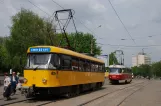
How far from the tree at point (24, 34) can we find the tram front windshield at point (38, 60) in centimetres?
3244

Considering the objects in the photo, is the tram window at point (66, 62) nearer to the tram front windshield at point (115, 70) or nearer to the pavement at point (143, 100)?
the pavement at point (143, 100)

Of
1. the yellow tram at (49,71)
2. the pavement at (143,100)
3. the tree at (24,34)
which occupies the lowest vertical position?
the pavement at (143,100)

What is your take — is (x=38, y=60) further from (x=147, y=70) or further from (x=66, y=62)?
(x=147, y=70)

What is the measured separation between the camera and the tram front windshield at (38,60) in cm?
1859

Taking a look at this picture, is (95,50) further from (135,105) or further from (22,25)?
(135,105)

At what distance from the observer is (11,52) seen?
5781 cm

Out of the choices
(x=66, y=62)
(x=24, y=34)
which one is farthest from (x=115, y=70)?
(x=66, y=62)

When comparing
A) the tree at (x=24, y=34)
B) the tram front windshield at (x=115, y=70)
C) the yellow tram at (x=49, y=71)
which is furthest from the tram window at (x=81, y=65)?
the tree at (x=24, y=34)

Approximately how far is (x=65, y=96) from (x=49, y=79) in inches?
131

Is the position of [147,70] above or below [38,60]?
above

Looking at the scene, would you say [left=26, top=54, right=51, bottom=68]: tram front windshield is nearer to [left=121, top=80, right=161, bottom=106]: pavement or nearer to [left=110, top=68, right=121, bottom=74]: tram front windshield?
[left=121, top=80, right=161, bottom=106]: pavement

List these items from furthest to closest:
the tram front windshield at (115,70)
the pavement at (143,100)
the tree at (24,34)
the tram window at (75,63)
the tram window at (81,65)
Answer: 1. the tree at (24,34)
2. the tram front windshield at (115,70)
3. the tram window at (81,65)
4. the tram window at (75,63)
5. the pavement at (143,100)

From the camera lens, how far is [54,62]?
1877 centimetres

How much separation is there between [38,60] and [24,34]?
36817 millimetres
